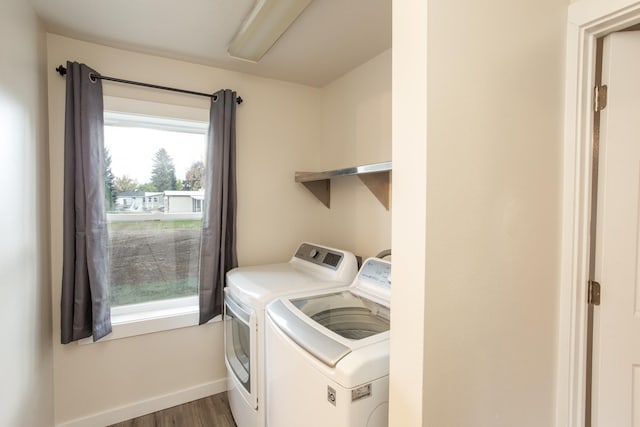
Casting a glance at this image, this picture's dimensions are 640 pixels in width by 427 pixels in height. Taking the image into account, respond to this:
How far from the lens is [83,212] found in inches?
69.7

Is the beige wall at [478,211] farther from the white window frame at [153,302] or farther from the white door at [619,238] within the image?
the white window frame at [153,302]

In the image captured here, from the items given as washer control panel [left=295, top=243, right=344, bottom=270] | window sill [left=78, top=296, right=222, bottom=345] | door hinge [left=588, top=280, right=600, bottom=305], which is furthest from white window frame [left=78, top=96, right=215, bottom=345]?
door hinge [left=588, top=280, right=600, bottom=305]

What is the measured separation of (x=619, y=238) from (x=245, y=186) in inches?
81.9

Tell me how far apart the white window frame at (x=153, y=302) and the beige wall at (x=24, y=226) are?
0.33m

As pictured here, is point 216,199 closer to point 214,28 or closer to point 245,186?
point 245,186

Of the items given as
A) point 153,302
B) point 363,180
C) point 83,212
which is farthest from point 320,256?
point 83,212

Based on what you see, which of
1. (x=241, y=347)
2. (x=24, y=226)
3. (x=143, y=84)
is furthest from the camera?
(x=143, y=84)

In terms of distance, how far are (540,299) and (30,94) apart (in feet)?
7.89

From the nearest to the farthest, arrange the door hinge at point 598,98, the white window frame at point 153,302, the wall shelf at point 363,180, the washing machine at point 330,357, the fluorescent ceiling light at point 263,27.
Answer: the washing machine at point 330,357, the door hinge at point 598,98, the fluorescent ceiling light at point 263,27, the wall shelf at point 363,180, the white window frame at point 153,302

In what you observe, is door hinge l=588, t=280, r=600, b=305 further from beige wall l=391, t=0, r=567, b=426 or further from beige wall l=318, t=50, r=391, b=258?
beige wall l=318, t=50, r=391, b=258

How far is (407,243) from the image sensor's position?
85 centimetres

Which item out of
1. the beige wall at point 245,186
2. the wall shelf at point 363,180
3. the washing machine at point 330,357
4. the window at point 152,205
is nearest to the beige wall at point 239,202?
the beige wall at point 245,186

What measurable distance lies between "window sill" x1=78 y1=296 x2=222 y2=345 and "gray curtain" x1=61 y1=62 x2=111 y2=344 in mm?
124

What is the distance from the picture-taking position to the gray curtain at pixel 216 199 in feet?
6.89
